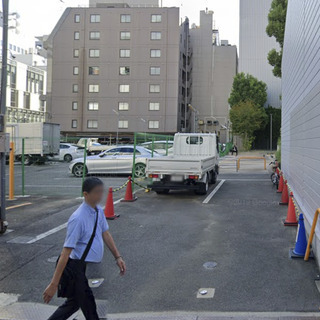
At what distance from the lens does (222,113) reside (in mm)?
78062

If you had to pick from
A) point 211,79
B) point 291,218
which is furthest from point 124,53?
point 291,218

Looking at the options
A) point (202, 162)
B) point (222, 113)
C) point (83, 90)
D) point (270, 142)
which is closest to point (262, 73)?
point (270, 142)

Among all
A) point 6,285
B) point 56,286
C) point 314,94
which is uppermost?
point 314,94

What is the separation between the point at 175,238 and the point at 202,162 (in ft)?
17.3

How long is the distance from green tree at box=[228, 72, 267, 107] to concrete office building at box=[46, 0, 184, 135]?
32.8 feet

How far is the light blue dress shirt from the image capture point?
3521mm

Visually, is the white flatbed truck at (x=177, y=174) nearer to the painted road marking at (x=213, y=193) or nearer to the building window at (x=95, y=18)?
the painted road marking at (x=213, y=193)

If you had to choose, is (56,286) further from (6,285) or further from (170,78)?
(170,78)

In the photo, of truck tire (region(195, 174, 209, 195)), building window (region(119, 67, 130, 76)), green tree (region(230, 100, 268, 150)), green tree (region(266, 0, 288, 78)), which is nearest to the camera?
truck tire (region(195, 174, 209, 195))

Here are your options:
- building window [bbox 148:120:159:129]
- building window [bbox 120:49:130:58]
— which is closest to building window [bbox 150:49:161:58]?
building window [bbox 120:49:130:58]

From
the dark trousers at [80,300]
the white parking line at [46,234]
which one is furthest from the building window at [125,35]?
the dark trousers at [80,300]

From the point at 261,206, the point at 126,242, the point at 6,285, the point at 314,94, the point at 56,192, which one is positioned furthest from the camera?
the point at 56,192

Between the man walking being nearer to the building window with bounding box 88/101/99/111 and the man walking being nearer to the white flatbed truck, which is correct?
the white flatbed truck

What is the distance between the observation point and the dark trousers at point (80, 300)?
3553mm
